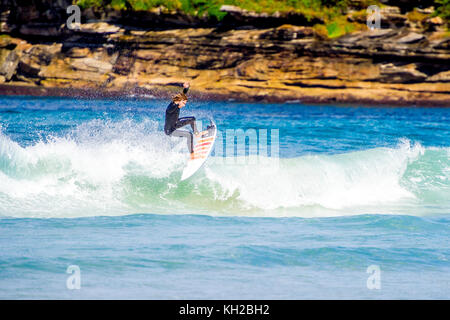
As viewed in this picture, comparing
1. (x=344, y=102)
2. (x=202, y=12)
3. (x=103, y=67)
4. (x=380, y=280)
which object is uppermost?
(x=202, y=12)

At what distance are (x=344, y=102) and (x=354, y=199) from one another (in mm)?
30551

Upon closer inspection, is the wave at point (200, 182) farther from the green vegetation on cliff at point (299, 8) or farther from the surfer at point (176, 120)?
the green vegetation on cliff at point (299, 8)

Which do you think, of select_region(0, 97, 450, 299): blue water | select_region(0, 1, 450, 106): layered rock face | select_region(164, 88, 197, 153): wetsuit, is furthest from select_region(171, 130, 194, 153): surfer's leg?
select_region(0, 1, 450, 106): layered rock face

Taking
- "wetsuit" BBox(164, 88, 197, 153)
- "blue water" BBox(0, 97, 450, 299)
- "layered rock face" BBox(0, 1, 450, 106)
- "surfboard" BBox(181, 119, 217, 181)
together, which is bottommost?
"blue water" BBox(0, 97, 450, 299)

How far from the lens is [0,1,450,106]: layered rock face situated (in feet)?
136

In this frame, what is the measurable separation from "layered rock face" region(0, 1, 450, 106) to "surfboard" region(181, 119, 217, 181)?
30.0m

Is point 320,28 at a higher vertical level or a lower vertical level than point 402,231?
higher

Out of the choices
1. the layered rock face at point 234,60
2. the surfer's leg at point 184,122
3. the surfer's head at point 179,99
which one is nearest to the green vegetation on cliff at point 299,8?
the layered rock face at point 234,60

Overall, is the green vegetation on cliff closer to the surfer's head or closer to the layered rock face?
the layered rock face

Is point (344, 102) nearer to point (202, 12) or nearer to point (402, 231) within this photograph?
point (202, 12)

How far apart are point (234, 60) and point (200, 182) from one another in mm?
32664

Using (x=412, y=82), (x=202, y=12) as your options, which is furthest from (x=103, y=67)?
(x=412, y=82)

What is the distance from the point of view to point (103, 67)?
4628 cm

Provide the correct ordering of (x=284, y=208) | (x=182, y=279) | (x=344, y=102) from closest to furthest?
(x=182, y=279) → (x=284, y=208) → (x=344, y=102)
